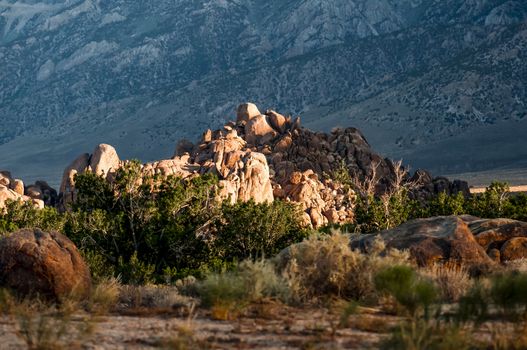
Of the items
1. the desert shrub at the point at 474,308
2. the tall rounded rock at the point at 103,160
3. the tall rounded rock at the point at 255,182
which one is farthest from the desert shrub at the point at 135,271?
the tall rounded rock at the point at 103,160

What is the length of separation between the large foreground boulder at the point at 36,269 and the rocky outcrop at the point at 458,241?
6.86 metres

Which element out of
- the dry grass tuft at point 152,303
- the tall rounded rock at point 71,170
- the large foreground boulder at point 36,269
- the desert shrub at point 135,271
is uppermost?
the tall rounded rock at point 71,170

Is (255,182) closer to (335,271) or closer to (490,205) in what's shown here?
(490,205)

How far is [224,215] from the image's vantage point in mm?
34125

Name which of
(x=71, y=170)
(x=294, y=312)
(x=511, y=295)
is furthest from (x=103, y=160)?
(x=511, y=295)

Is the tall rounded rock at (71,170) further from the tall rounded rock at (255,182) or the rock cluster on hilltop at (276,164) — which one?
the tall rounded rock at (255,182)

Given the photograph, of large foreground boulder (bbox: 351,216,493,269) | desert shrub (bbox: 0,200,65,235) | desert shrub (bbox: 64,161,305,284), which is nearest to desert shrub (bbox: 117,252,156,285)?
desert shrub (bbox: 64,161,305,284)

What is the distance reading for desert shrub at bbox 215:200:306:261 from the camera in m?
33.3

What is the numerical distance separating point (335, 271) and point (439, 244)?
414 cm

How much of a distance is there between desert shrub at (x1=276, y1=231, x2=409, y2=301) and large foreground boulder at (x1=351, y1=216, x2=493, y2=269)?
7.81 feet

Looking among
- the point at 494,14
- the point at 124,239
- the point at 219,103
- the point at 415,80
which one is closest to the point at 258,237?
the point at 124,239

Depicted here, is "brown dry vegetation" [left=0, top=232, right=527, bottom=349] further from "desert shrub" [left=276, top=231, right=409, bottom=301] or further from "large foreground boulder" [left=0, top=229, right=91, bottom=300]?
"large foreground boulder" [left=0, top=229, right=91, bottom=300]

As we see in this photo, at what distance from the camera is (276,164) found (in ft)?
216

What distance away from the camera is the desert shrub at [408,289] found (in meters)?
12.7
